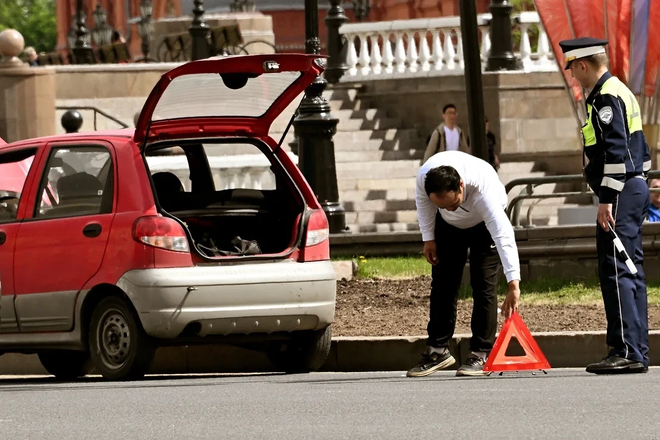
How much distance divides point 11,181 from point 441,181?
4387 millimetres

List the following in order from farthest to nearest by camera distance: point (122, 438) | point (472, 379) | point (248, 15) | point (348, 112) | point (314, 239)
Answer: point (248, 15) → point (348, 112) → point (314, 239) → point (472, 379) → point (122, 438)

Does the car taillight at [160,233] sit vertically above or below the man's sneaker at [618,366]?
above

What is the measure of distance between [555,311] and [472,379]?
307 cm

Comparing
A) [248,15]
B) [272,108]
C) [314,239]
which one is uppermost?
[248,15]

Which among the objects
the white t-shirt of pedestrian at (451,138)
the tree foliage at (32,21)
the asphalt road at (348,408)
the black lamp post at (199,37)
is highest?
the tree foliage at (32,21)

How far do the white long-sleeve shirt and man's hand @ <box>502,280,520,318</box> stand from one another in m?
0.04

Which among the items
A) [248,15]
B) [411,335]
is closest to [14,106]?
[248,15]

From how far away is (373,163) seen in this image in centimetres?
2605

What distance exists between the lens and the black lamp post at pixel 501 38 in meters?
27.2

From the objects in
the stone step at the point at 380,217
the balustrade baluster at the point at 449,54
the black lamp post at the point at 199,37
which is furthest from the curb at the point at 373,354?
the black lamp post at the point at 199,37

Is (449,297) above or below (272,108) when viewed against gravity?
below

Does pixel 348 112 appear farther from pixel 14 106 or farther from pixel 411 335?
pixel 411 335

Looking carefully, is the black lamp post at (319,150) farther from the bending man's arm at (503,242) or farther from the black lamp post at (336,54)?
the bending man's arm at (503,242)

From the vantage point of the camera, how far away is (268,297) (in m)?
11.2
